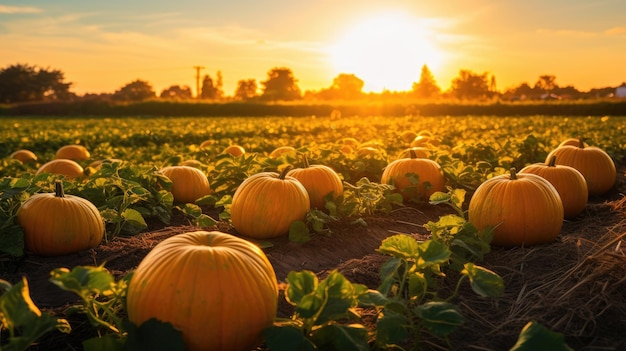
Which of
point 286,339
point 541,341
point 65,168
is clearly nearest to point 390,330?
point 286,339

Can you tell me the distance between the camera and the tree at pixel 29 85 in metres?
87.4

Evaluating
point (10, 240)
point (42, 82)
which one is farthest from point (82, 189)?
point (42, 82)

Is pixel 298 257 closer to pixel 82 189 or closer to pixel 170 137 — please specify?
pixel 82 189

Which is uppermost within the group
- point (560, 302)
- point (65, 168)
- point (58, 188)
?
point (58, 188)

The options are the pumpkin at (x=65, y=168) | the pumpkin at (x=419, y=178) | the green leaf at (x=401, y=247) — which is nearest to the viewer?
the green leaf at (x=401, y=247)

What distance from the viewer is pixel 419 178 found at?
20.4 ft

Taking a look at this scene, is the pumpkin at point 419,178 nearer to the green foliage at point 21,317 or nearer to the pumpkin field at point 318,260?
the pumpkin field at point 318,260

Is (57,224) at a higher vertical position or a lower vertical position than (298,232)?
higher

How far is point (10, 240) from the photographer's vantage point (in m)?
4.18

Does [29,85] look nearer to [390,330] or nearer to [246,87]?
[246,87]

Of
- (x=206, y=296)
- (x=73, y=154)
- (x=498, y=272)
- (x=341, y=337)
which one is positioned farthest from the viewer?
(x=73, y=154)

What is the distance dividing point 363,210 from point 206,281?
9.53 ft

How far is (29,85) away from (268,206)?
96.5 meters

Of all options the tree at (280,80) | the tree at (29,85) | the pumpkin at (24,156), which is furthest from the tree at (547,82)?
the pumpkin at (24,156)
